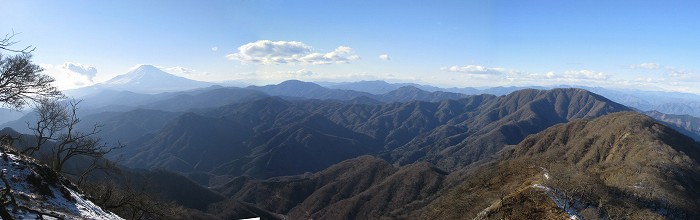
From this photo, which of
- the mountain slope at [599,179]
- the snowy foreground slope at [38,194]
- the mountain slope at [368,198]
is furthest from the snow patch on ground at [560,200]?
the mountain slope at [368,198]

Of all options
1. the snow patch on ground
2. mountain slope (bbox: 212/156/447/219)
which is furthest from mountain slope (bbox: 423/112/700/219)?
mountain slope (bbox: 212/156/447/219)

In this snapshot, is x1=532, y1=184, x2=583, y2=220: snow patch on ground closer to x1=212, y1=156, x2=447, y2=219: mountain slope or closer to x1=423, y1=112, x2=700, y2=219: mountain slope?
x1=423, y1=112, x2=700, y2=219: mountain slope

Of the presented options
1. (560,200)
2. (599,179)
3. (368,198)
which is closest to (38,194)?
(560,200)

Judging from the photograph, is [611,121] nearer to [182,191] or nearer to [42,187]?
[42,187]

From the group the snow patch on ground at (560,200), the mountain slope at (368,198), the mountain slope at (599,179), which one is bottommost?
the mountain slope at (368,198)

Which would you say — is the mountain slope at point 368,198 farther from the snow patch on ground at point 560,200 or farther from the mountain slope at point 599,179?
the snow patch on ground at point 560,200
